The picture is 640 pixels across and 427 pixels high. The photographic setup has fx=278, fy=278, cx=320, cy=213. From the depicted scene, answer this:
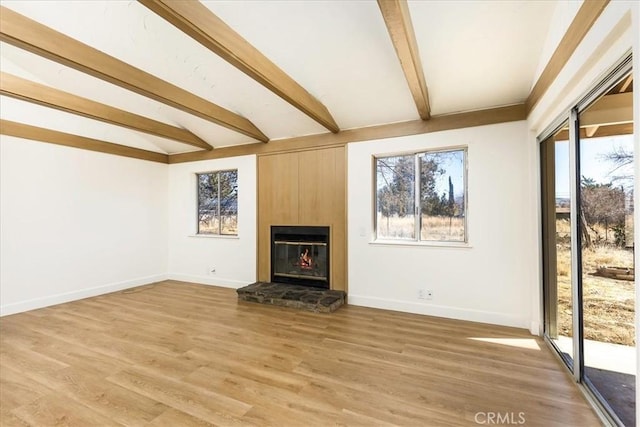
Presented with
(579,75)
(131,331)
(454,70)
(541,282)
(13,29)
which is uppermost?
(454,70)

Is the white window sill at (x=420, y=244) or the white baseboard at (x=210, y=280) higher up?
the white window sill at (x=420, y=244)

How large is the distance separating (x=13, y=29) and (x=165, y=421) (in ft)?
9.26

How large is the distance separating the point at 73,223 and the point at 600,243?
6304mm

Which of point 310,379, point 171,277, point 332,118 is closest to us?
point 310,379

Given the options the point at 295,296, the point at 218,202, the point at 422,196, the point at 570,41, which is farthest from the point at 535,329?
the point at 218,202

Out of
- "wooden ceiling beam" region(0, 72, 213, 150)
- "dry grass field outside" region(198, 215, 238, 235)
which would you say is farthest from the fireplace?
"wooden ceiling beam" region(0, 72, 213, 150)

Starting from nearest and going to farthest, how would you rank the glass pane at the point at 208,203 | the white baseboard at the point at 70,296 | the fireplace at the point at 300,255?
the white baseboard at the point at 70,296 < the fireplace at the point at 300,255 < the glass pane at the point at 208,203

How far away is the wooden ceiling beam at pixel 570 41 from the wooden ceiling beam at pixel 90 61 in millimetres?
3519

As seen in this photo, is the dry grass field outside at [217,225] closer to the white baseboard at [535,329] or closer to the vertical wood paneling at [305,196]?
the vertical wood paneling at [305,196]

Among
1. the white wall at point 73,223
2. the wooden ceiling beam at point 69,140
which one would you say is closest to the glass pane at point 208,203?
the white wall at point 73,223

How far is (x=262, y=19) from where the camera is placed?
2.39 meters

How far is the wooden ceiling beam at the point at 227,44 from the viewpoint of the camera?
1.75 meters

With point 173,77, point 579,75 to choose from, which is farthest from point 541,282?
point 173,77

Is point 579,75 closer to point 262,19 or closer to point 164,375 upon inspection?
point 262,19
